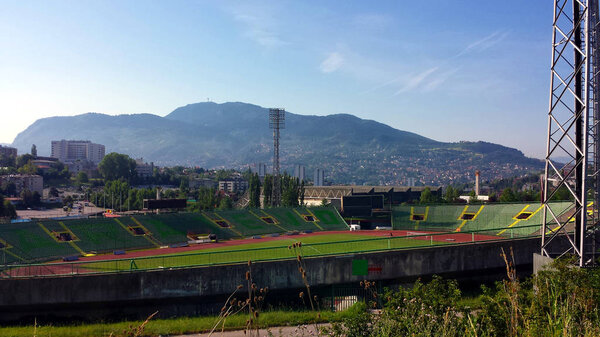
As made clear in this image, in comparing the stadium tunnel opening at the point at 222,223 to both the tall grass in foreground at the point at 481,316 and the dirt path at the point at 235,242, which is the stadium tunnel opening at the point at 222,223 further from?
the tall grass in foreground at the point at 481,316

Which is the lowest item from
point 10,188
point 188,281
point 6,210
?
point 6,210

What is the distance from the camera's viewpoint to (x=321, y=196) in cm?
10100

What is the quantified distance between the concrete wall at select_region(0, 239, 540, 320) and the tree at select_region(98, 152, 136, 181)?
136m

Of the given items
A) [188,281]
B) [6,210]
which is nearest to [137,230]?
[188,281]

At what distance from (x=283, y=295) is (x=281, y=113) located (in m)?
60.2

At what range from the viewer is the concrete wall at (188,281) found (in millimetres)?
22953

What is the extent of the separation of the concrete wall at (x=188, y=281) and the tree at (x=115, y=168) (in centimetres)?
13600

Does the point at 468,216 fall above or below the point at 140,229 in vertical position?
above

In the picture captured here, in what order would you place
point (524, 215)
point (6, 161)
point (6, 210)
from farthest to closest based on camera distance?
point (6, 161) < point (6, 210) < point (524, 215)

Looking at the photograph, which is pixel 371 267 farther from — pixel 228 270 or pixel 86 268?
pixel 86 268

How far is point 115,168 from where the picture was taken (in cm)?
15475

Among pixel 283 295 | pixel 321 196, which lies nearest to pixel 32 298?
pixel 283 295

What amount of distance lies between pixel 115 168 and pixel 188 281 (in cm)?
14259

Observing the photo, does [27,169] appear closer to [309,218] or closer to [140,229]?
[140,229]
